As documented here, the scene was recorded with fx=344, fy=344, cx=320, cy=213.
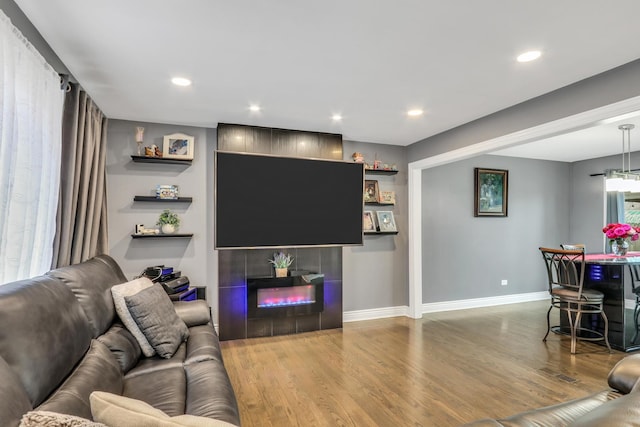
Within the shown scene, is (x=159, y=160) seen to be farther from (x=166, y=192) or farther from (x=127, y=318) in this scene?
(x=127, y=318)

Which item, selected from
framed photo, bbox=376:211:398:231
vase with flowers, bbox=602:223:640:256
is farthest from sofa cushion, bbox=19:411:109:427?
vase with flowers, bbox=602:223:640:256

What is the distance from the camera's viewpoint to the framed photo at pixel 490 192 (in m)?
5.69

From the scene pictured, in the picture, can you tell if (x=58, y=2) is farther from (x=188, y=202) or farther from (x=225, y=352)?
(x=225, y=352)

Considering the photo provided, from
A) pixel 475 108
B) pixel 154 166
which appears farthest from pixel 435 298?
pixel 154 166

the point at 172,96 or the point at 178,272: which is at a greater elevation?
the point at 172,96

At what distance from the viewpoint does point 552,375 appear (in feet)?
10.1

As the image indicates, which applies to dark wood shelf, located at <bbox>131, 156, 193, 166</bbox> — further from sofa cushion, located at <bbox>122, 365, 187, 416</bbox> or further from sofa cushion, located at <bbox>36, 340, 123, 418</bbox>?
sofa cushion, located at <bbox>122, 365, 187, 416</bbox>

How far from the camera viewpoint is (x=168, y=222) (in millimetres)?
3953

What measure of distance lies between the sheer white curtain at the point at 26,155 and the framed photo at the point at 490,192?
5.52 metres

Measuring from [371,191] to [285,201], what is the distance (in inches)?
55.2

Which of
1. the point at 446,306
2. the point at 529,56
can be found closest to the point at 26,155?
the point at 529,56

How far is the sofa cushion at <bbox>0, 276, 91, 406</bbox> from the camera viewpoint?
117 cm

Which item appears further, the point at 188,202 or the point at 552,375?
the point at 188,202

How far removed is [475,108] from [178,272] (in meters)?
3.66
